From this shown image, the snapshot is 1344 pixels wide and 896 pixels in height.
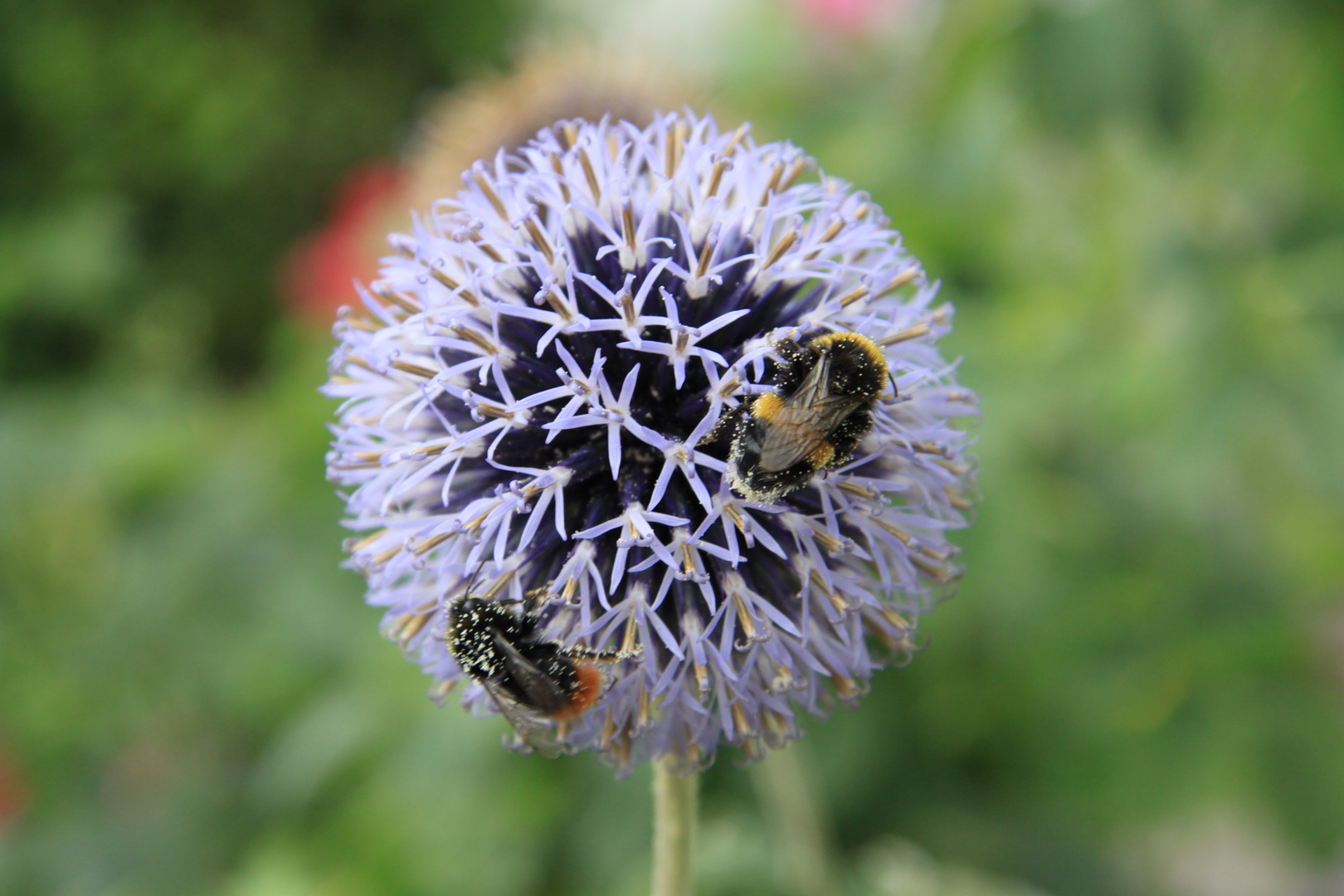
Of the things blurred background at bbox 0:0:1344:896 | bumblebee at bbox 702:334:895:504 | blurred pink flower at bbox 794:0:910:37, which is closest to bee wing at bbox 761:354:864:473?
bumblebee at bbox 702:334:895:504

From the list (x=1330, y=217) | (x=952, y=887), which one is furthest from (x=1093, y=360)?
(x=952, y=887)

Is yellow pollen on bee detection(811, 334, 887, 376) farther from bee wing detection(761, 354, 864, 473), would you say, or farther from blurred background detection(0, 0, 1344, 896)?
blurred background detection(0, 0, 1344, 896)

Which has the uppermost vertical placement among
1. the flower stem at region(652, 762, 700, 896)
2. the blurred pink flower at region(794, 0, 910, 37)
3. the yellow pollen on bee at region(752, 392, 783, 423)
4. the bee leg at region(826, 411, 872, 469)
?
the blurred pink flower at region(794, 0, 910, 37)

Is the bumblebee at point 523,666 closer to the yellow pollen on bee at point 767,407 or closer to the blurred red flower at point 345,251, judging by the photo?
the yellow pollen on bee at point 767,407

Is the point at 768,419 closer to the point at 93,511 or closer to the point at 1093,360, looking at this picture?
the point at 1093,360

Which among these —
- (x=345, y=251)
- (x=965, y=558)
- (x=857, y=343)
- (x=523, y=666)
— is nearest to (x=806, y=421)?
(x=857, y=343)

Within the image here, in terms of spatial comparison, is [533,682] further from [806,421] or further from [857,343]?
[857,343]
